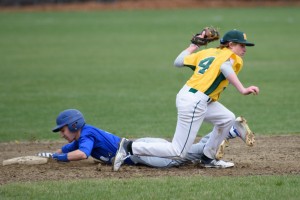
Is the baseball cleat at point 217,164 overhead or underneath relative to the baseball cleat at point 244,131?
underneath

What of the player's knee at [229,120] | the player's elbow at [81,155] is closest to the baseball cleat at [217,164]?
the player's knee at [229,120]

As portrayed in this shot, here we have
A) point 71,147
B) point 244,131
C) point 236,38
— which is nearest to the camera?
point 236,38

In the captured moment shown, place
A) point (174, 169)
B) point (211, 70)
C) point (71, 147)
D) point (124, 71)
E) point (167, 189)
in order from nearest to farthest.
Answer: point (167, 189) → point (211, 70) → point (174, 169) → point (71, 147) → point (124, 71)

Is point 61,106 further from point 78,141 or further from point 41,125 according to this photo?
point 78,141

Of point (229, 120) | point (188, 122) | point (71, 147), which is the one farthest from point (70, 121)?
point (229, 120)

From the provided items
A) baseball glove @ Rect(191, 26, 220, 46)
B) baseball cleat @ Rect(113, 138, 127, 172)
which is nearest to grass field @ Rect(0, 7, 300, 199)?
baseball cleat @ Rect(113, 138, 127, 172)

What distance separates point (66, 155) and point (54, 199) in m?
1.47

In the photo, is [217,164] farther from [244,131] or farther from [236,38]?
[236,38]

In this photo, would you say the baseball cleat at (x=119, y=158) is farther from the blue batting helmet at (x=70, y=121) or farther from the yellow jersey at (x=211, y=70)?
the yellow jersey at (x=211, y=70)

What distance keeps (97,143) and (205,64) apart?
1.85 meters

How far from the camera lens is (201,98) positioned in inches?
364

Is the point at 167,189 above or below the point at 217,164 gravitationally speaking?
above

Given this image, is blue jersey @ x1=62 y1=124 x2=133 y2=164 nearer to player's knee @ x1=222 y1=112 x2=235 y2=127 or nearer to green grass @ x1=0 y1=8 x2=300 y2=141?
player's knee @ x1=222 y1=112 x2=235 y2=127

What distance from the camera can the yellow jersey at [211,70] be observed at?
9.20 m
